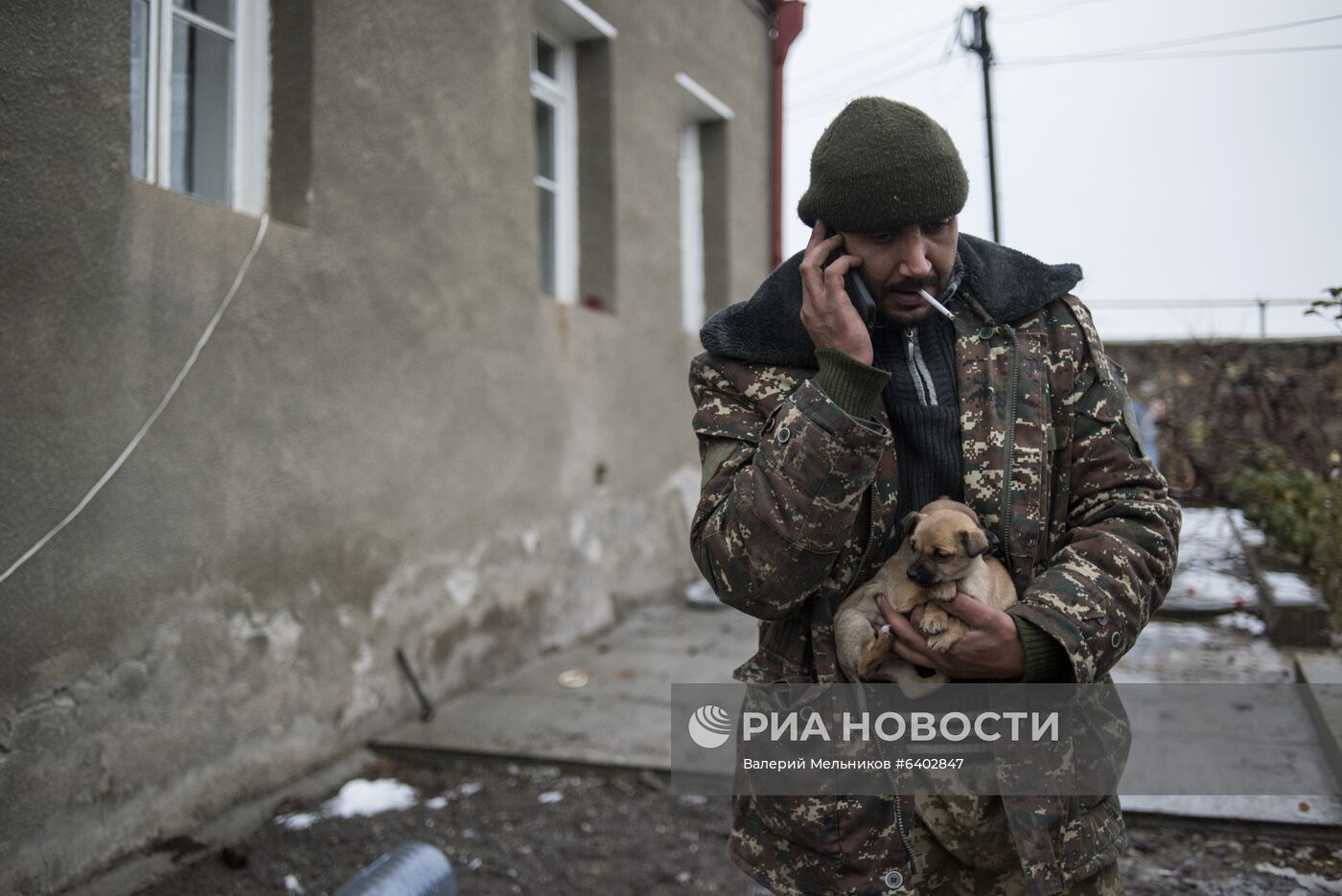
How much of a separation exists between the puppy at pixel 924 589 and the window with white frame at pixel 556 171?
530 cm

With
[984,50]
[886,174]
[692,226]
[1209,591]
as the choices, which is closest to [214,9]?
[886,174]

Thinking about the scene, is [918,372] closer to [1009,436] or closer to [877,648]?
[1009,436]

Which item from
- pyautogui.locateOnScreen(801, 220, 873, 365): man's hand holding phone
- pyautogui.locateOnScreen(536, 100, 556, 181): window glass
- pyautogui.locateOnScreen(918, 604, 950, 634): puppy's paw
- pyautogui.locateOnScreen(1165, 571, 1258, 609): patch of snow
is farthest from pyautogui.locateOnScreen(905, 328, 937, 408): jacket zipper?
pyautogui.locateOnScreen(536, 100, 556, 181): window glass

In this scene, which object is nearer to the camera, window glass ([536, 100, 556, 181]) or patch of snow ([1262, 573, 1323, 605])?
patch of snow ([1262, 573, 1323, 605])

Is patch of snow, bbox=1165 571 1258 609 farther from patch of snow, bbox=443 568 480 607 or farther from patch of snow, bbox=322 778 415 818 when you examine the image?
patch of snow, bbox=322 778 415 818

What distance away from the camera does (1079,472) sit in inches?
71.0

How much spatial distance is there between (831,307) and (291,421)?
305 cm

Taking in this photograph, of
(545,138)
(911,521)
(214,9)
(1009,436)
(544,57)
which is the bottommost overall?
(911,521)

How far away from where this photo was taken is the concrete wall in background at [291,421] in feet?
10.1

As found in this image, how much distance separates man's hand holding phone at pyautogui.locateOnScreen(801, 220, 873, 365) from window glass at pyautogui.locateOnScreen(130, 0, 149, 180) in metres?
3.16

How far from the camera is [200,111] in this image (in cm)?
407

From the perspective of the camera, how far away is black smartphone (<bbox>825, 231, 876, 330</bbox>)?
1.72m

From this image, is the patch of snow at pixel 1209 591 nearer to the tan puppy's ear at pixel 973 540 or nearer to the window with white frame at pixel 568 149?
the window with white frame at pixel 568 149

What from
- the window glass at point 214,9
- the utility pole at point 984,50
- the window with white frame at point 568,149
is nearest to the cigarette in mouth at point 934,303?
the window glass at point 214,9
